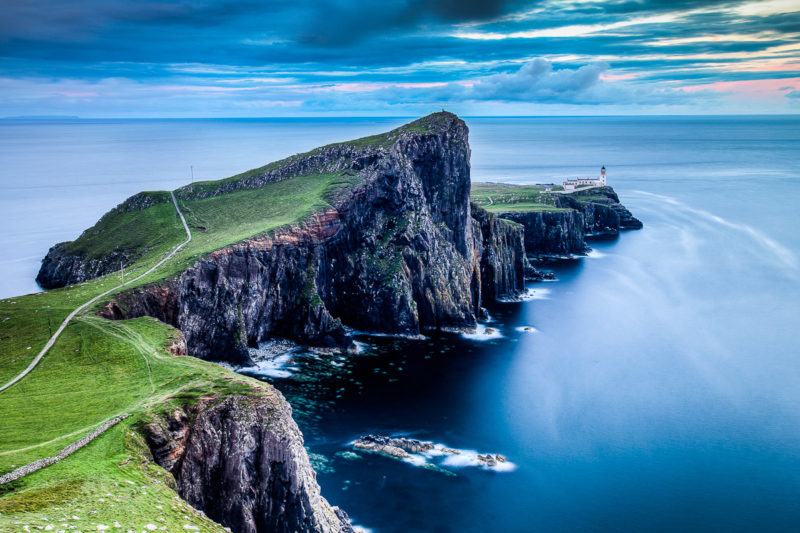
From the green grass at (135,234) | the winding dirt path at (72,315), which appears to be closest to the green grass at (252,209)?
the winding dirt path at (72,315)

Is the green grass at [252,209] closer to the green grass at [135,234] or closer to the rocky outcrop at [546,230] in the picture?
the green grass at [135,234]

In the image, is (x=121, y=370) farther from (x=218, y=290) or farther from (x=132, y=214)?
(x=132, y=214)

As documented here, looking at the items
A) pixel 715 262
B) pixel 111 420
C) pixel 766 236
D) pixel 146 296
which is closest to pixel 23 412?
pixel 111 420

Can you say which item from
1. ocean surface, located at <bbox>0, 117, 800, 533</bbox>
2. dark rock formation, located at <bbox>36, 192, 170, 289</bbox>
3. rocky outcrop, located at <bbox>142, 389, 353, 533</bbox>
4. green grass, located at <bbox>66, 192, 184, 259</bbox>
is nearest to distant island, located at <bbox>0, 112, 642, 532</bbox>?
rocky outcrop, located at <bbox>142, 389, 353, 533</bbox>

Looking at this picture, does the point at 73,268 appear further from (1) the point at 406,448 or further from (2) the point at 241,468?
(2) the point at 241,468

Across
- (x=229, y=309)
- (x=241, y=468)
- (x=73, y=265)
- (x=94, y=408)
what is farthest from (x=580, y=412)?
(x=73, y=265)

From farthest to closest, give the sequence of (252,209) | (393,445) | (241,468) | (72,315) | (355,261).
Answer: (252,209), (355,261), (72,315), (393,445), (241,468)

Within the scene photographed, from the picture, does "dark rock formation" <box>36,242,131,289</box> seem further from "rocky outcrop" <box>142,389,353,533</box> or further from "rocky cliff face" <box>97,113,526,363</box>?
"rocky outcrop" <box>142,389,353,533</box>
